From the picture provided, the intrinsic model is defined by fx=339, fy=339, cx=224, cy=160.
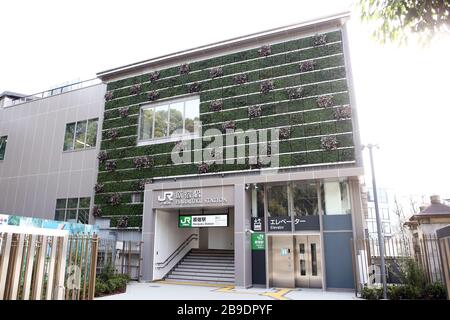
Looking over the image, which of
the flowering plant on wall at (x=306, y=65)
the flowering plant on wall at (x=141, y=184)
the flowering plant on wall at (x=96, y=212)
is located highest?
the flowering plant on wall at (x=306, y=65)

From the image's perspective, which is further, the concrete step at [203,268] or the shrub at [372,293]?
the concrete step at [203,268]

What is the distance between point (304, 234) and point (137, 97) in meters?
12.8

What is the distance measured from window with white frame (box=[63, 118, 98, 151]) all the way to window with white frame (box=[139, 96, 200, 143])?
3806 millimetres

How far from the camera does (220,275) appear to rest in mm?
17016

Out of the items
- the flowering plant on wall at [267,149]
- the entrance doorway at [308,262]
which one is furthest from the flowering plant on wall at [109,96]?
the entrance doorway at [308,262]

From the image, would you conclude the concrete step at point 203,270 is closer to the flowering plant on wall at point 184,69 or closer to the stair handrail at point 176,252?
→ the stair handrail at point 176,252

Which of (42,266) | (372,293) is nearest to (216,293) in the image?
(372,293)

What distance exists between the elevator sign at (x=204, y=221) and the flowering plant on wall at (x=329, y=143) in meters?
5.81

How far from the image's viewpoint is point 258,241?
611 inches

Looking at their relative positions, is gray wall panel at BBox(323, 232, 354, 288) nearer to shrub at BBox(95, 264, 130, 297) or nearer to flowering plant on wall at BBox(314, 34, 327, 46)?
shrub at BBox(95, 264, 130, 297)

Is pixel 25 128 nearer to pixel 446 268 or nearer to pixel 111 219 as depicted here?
pixel 111 219

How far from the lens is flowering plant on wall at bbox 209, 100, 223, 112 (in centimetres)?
1798

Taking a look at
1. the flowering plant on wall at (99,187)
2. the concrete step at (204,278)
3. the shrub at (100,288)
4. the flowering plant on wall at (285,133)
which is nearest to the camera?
→ the shrub at (100,288)

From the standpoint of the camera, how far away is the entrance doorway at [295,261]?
48.0 ft
